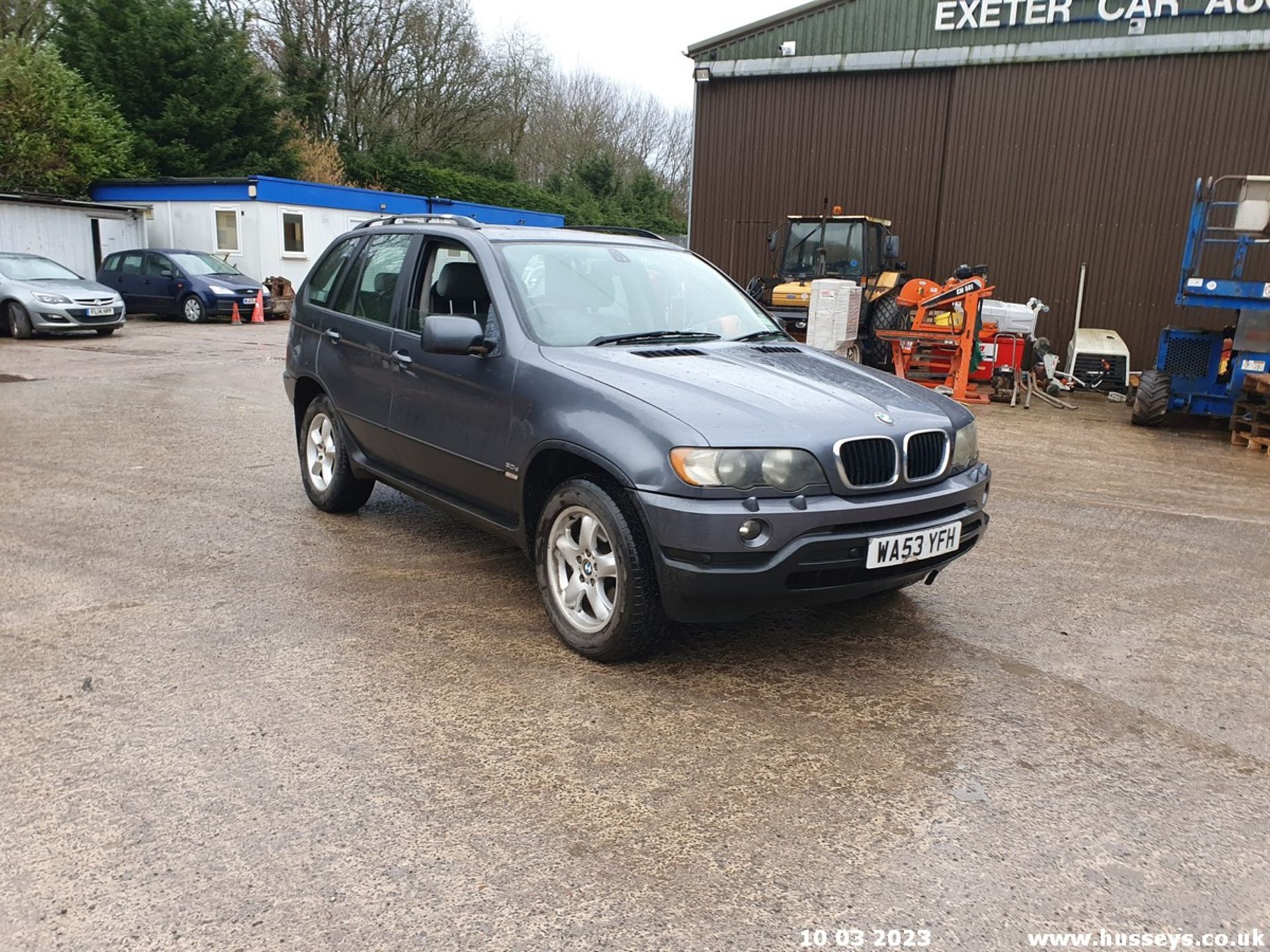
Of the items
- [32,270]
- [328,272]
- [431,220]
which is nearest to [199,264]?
[32,270]

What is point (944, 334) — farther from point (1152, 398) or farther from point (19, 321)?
point (19, 321)

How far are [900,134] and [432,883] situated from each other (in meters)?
16.9

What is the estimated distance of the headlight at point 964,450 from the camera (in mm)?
4027

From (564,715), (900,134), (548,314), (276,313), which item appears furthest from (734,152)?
(564,715)

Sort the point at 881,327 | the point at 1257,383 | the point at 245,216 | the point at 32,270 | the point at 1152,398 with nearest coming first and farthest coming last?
the point at 1257,383, the point at 1152,398, the point at 881,327, the point at 32,270, the point at 245,216

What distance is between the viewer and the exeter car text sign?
14672mm

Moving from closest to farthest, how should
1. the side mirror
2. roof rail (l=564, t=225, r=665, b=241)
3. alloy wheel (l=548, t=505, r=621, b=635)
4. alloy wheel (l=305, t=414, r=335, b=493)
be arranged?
alloy wheel (l=548, t=505, r=621, b=635)
the side mirror
roof rail (l=564, t=225, r=665, b=241)
alloy wheel (l=305, t=414, r=335, b=493)

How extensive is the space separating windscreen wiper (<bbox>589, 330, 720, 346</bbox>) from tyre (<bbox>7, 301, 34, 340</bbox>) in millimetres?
15711

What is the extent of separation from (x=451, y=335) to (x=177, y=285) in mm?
19482

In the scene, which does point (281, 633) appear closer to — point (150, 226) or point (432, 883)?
point (432, 883)

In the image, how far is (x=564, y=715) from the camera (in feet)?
Answer: 11.4

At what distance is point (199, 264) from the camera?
Result: 21719mm

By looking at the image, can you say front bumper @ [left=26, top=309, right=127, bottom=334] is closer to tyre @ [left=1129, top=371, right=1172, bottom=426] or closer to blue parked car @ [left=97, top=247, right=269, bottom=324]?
blue parked car @ [left=97, top=247, right=269, bottom=324]

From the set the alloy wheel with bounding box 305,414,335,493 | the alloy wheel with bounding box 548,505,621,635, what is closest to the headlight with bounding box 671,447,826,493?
the alloy wheel with bounding box 548,505,621,635
